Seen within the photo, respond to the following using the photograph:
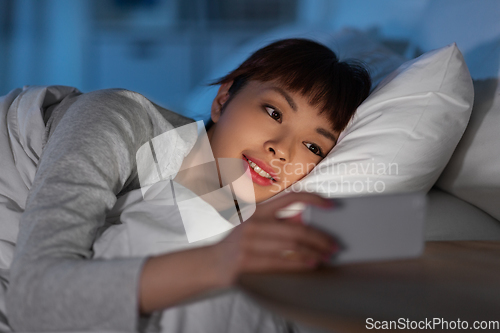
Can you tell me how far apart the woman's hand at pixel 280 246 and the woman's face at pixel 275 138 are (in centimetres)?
46

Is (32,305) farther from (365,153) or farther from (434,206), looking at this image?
(434,206)

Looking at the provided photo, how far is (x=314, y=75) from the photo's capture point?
925mm

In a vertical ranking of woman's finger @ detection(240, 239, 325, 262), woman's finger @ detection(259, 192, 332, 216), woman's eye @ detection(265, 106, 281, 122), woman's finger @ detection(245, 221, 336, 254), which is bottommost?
woman's eye @ detection(265, 106, 281, 122)

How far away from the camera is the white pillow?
0.75 meters

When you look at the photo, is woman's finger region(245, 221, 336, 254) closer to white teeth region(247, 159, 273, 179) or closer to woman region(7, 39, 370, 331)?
woman region(7, 39, 370, 331)

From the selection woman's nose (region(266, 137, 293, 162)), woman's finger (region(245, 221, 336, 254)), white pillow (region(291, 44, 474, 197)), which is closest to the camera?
woman's finger (region(245, 221, 336, 254))

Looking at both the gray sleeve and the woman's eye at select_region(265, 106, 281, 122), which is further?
the woman's eye at select_region(265, 106, 281, 122)

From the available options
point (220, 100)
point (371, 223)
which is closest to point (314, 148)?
point (220, 100)

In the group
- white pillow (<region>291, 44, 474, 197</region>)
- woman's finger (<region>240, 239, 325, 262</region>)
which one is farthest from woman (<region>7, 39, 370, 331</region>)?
white pillow (<region>291, 44, 474, 197</region>)

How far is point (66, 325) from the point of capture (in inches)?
18.5

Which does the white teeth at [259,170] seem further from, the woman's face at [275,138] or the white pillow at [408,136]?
the white pillow at [408,136]

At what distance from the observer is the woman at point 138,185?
1.36ft

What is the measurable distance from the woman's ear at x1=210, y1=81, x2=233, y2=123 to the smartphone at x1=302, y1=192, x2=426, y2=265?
686 millimetres

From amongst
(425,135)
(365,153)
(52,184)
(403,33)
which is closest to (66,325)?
(52,184)
